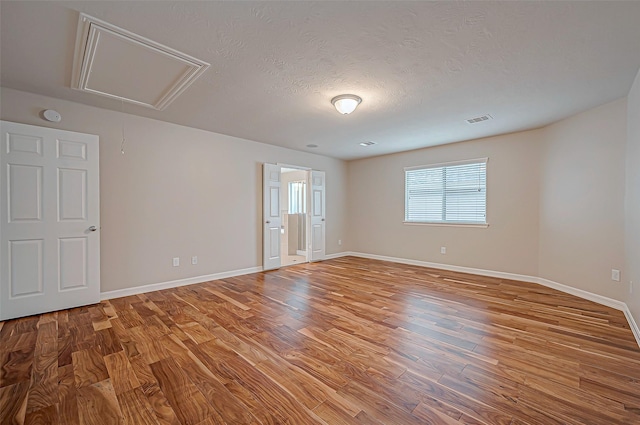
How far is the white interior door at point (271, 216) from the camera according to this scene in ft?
17.4

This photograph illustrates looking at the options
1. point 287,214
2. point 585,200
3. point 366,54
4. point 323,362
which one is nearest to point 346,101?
point 366,54

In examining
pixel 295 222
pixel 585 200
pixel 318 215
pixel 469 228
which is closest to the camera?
pixel 585 200

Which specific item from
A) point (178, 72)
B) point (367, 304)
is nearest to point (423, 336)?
point (367, 304)

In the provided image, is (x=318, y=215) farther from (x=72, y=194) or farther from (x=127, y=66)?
(x=127, y=66)

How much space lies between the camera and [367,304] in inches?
135

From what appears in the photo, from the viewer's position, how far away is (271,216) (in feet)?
17.8

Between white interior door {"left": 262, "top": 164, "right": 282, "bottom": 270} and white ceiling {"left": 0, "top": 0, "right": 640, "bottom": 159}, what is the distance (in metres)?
1.70

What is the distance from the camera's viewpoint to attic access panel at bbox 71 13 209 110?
6.85 ft

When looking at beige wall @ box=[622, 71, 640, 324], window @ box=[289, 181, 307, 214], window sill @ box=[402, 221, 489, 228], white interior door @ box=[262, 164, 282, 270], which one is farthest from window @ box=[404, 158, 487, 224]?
white interior door @ box=[262, 164, 282, 270]

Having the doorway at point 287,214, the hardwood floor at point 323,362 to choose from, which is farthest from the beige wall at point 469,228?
the hardwood floor at point 323,362

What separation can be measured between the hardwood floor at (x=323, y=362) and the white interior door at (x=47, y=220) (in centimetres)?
27

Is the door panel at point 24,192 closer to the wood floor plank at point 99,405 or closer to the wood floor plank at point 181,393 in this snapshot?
the wood floor plank at point 99,405

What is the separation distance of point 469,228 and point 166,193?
209 inches

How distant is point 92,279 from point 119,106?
7.26 ft
